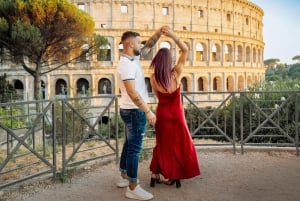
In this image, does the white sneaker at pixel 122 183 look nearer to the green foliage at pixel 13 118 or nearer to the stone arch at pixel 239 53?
the green foliage at pixel 13 118

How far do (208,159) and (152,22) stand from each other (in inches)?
1185

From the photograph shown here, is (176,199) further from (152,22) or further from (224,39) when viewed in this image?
(224,39)

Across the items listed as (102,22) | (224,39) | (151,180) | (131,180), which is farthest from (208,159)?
(224,39)

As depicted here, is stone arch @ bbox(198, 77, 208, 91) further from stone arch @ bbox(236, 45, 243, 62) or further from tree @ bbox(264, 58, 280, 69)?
tree @ bbox(264, 58, 280, 69)

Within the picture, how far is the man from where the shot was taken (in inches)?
129

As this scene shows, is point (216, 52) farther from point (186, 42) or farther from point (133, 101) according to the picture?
Result: point (133, 101)

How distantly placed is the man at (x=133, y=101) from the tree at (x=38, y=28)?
17.1 meters

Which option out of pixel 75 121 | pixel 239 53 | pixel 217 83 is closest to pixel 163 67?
pixel 75 121

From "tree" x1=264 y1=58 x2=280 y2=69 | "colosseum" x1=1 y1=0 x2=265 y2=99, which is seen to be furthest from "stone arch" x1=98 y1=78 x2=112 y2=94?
"tree" x1=264 y1=58 x2=280 y2=69

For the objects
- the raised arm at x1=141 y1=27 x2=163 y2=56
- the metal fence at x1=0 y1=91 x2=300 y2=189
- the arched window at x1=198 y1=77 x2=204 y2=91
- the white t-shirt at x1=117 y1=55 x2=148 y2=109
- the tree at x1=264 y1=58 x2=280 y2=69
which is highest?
the tree at x1=264 y1=58 x2=280 y2=69

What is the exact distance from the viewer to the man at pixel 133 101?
3266 mm

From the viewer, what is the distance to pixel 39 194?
386 centimetres

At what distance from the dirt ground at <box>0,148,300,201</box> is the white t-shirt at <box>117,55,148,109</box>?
0.92 m

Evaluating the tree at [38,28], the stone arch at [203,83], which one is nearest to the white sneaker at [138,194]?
the tree at [38,28]
